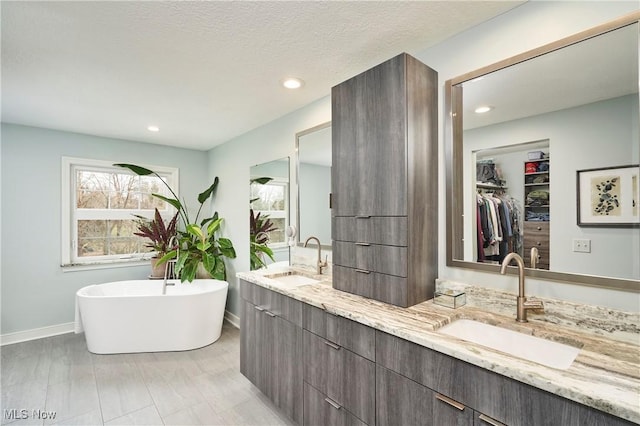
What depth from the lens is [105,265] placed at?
404 centimetres

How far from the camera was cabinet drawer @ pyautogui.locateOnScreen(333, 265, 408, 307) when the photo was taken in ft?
5.53

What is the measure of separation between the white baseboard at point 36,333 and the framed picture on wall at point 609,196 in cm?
503

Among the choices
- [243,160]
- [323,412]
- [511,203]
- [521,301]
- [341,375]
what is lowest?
[323,412]

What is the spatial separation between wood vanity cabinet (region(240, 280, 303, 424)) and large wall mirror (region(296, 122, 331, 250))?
705 mm

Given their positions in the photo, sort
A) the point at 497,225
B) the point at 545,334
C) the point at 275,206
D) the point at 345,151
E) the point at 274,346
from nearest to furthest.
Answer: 1. the point at 545,334
2. the point at 497,225
3. the point at 345,151
4. the point at 274,346
5. the point at 275,206

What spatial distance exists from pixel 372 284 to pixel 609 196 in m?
1.16

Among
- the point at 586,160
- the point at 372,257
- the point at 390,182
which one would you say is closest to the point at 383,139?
the point at 390,182

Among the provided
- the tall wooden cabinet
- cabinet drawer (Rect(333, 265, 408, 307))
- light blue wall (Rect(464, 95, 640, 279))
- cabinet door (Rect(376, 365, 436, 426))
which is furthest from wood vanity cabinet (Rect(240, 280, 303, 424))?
light blue wall (Rect(464, 95, 640, 279))

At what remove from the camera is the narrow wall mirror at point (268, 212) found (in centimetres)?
Result: 320

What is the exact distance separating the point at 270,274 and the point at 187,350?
143 cm

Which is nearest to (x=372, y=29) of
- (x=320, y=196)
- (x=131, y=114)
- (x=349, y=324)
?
(x=320, y=196)

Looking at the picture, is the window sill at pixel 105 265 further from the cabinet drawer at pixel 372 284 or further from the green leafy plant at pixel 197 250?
the cabinet drawer at pixel 372 284

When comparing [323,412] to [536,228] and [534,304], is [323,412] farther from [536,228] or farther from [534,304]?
[536,228]

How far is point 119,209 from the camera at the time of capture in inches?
165
